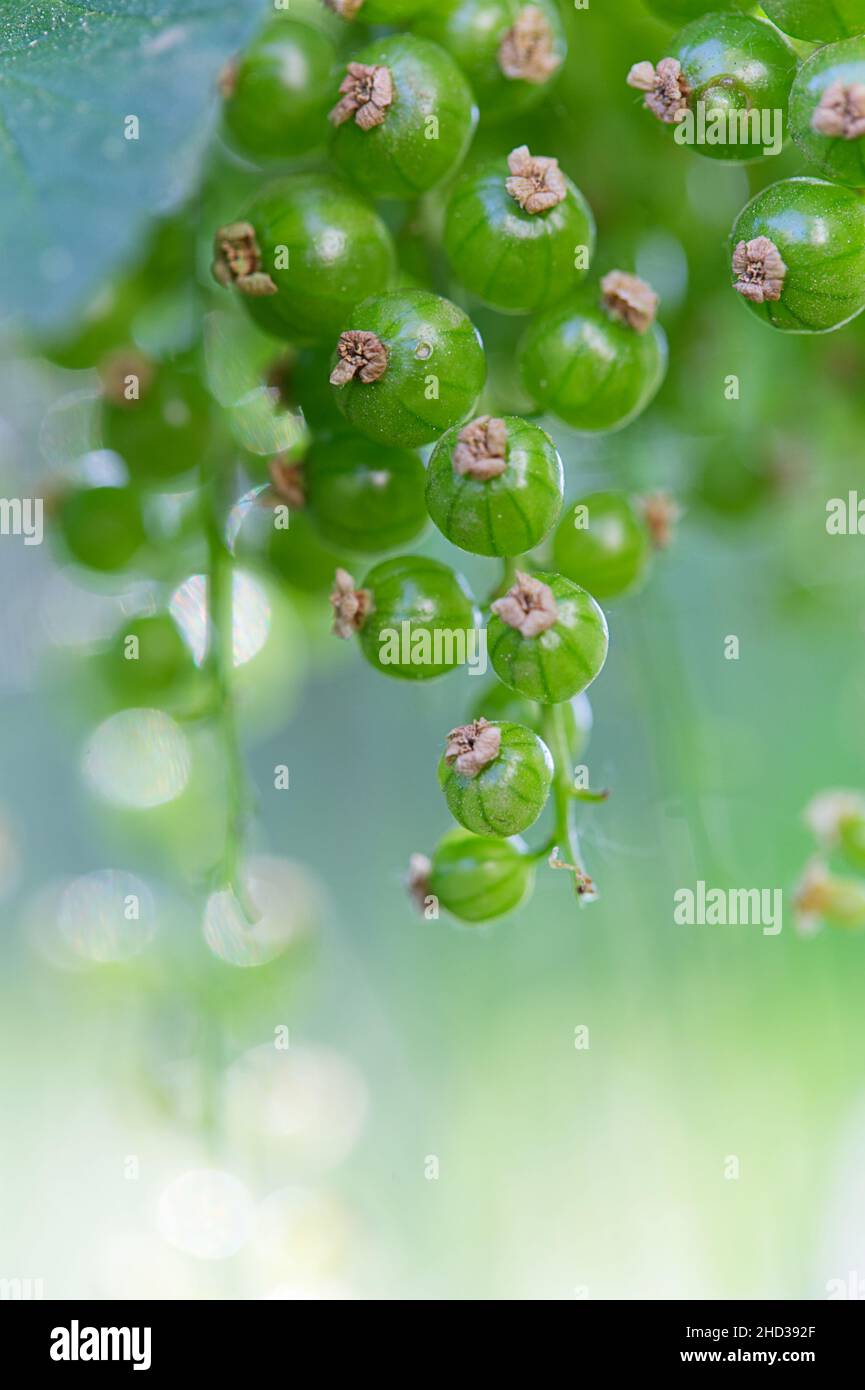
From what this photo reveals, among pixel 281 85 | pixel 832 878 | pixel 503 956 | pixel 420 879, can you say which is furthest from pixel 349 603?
pixel 503 956

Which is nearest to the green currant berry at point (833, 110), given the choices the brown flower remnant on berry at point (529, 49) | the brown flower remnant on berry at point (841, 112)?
the brown flower remnant on berry at point (841, 112)

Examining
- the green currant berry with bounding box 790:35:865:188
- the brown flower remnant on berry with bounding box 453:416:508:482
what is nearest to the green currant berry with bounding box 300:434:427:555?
the brown flower remnant on berry with bounding box 453:416:508:482

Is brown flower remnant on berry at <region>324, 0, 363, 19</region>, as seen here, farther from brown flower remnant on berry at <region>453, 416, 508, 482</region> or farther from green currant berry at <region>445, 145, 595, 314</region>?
brown flower remnant on berry at <region>453, 416, 508, 482</region>

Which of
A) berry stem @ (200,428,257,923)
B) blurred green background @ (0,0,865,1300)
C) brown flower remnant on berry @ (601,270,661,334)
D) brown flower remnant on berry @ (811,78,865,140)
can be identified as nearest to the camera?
brown flower remnant on berry @ (811,78,865,140)

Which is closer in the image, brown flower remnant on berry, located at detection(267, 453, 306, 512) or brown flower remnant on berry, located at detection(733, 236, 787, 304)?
brown flower remnant on berry, located at detection(733, 236, 787, 304)

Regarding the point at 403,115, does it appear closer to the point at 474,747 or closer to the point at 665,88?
the point at 665,88

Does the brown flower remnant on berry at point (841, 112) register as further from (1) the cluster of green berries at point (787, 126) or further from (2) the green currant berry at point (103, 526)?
(2) the green currant berry at point (103, 526)
